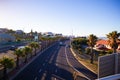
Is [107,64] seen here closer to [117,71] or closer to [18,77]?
[117,71]

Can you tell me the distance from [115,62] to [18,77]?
2486cm

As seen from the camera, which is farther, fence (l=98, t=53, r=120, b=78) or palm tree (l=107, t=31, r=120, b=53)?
palm tree (l=107, t=31, r=120, b=53)

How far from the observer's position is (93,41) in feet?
209

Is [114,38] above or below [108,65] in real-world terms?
above

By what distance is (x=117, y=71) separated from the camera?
54.5 ft

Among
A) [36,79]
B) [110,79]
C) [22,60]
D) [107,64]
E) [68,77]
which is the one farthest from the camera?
[22,60]

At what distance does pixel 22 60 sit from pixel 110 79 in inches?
1630

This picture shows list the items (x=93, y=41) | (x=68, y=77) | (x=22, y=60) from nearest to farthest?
1. (x=68, y=77)
2. (x=22, y=60)
3. (x=93, y=41)

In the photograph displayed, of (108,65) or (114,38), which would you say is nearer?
(108,65)

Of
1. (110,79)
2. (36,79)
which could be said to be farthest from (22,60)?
(110,79)

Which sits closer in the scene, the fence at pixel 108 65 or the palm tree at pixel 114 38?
the fence at pixel 108 65

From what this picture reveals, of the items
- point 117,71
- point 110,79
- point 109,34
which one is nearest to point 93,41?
point 109,34

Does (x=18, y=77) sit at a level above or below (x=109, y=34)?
below

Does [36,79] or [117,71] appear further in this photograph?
[36,79]
